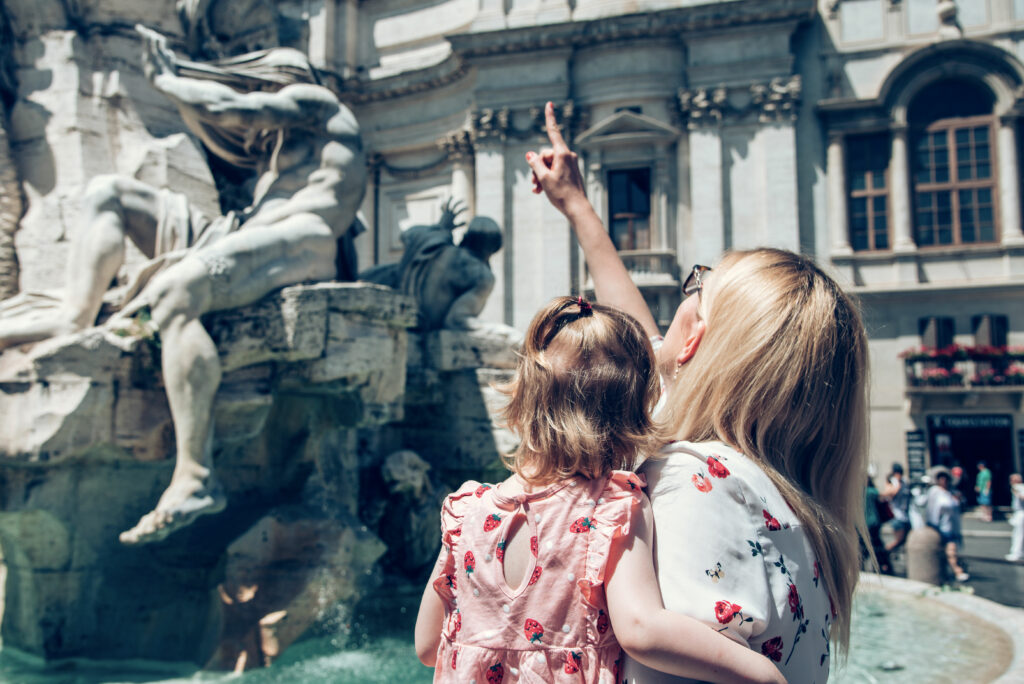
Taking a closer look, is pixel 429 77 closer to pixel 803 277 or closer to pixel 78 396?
pixel 78 396

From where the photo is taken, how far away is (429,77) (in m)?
21.8

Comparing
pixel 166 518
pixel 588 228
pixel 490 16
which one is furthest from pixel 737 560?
pixel 490 16

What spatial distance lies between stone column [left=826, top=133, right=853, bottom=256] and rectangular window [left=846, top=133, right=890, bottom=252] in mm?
373

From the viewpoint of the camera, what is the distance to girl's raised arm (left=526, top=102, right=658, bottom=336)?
207 centimetres

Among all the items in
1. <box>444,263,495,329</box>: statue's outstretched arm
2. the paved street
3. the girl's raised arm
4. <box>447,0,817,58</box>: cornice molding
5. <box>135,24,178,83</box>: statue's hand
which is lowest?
the paved street

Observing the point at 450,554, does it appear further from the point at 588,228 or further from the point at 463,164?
Answer: the point at 463,164

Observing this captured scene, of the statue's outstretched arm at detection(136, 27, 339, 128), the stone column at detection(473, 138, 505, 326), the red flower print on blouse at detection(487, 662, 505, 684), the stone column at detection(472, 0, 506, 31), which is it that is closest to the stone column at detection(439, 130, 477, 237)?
the stone column at detection(473, 138, 505, 326)

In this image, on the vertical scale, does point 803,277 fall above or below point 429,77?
below

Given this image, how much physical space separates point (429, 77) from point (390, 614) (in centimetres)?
1850

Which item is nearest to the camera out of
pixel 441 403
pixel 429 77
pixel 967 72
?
pixel 441 403

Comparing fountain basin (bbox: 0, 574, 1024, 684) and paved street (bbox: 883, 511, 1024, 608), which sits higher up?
fountain basin (bbox: 0, 574, 1024, 684)

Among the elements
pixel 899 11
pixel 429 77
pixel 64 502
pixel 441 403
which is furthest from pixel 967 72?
pixel 64 502

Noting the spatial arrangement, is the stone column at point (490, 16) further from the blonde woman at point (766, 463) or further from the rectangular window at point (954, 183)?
the blonde woman at point (766, 463)

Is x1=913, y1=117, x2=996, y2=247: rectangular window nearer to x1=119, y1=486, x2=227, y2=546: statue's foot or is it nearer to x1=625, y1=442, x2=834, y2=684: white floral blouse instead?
x1=119, y1=486, x2=227, y2=546: statue's foot
